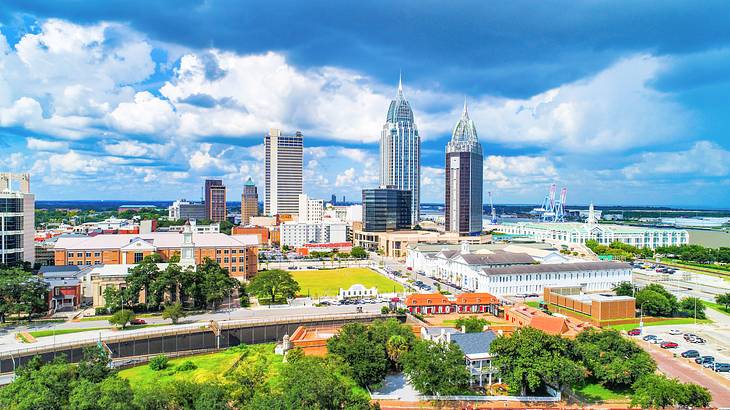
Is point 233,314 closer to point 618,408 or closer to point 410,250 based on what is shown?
point 618,408

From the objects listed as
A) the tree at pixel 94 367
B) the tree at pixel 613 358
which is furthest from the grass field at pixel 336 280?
the tree at pixel 613 358

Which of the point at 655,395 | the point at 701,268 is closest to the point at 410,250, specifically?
the point at 701,268

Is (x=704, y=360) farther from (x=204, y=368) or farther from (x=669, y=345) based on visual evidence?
(x=204, y=368)

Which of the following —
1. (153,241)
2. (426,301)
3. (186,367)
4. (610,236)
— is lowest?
(186,367)

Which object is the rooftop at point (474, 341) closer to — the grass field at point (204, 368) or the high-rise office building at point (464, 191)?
the grass field at point (204, 368)

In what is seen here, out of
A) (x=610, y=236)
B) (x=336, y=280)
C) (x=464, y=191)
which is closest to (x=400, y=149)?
(x=464, y=191)

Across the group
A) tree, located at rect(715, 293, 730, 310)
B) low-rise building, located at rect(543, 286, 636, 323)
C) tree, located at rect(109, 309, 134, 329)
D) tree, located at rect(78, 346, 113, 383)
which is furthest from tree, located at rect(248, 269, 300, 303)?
tree, located at rect(715, 293, 730, 310)
